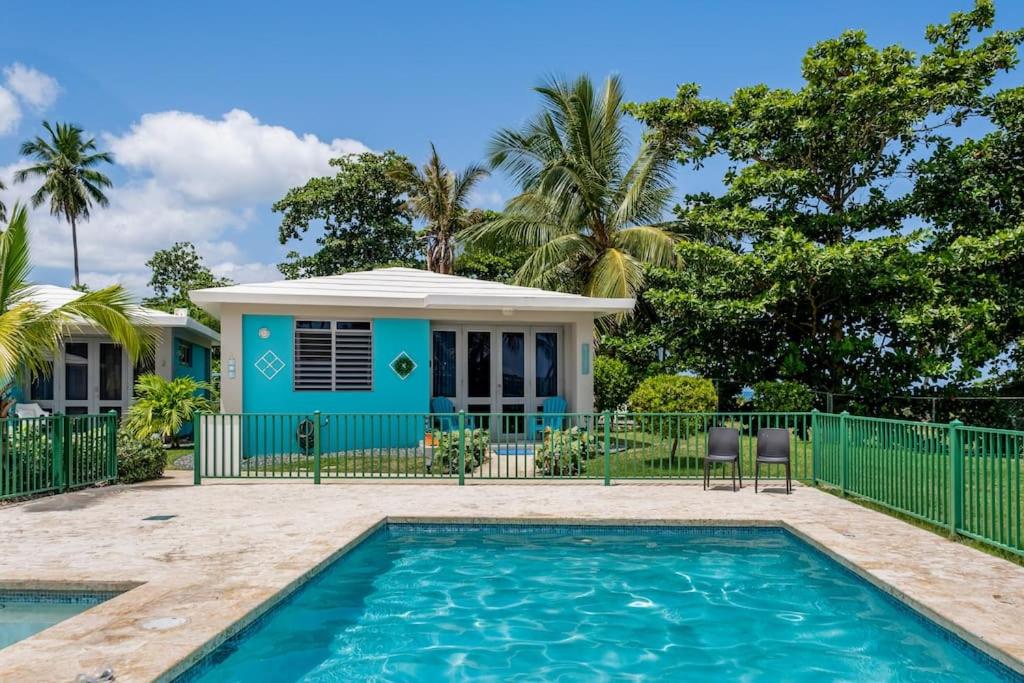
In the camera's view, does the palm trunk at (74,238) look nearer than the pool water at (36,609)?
No

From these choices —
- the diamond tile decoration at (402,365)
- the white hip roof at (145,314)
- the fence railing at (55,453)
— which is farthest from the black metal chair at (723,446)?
the white hip roof at (145,314)

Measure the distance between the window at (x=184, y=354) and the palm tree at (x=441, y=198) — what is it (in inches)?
391

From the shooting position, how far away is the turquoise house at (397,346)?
13391 millimetres

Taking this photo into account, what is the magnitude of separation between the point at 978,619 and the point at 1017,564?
1.88 m

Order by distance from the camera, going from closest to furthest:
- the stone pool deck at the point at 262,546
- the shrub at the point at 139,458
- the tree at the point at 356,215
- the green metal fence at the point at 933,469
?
1. the stone pool deck at the point at 262,546
2. the green metal fence at the point at 933,469
3. the shrub at the point at 139,458
4. the tree at the point at 356,215

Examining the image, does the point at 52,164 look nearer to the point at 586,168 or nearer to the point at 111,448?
the point at 586,168

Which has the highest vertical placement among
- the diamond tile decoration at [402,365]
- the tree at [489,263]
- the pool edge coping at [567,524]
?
the tree at [489,263]

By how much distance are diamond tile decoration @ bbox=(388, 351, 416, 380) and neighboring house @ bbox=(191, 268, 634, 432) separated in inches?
0.8

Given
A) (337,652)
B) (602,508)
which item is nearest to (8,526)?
(337,652)

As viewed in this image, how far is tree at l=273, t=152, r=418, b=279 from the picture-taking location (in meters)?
30.6

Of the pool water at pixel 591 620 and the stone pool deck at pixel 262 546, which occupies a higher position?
the stone pool deck at pixel 262 546

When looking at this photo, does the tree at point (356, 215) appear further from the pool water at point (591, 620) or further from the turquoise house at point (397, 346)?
the pool water at point (591, 620)

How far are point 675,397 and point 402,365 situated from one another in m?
5.20

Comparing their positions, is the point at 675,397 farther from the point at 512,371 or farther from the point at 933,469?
the point at 933,469
